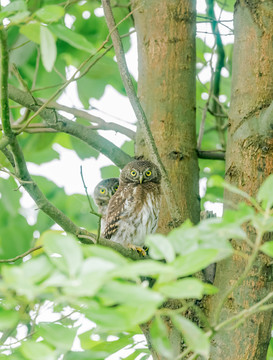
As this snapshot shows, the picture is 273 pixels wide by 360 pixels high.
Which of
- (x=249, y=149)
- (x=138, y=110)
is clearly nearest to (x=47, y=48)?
(x=138, y=110)

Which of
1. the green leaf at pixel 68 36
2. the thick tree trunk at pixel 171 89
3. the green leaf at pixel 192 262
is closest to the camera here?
the green leaf at pixel 192 262

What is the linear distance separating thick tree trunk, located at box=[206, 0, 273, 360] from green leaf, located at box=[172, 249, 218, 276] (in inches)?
67.0

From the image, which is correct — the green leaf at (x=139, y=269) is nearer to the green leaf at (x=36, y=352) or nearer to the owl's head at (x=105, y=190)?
the green leaf at (x=36, y=352)

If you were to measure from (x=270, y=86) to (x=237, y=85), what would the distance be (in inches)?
8.1

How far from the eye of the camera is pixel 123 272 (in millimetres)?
1138

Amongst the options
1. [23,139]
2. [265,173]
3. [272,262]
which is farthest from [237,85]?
[23,139]

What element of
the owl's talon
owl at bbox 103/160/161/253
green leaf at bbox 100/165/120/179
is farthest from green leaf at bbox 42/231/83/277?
green leaf at bbox 100/165/120/179

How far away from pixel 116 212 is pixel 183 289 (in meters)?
3.30

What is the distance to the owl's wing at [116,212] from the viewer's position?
4449 mm

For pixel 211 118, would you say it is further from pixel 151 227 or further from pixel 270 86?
pixel 270 86

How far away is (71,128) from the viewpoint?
3.57 meters

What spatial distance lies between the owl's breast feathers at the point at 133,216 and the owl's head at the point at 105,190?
1.42 m

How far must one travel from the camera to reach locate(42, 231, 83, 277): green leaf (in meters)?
1.13

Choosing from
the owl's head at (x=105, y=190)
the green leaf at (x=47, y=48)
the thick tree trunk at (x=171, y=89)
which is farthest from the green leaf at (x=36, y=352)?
the owl's head at (x=105, y=190)
